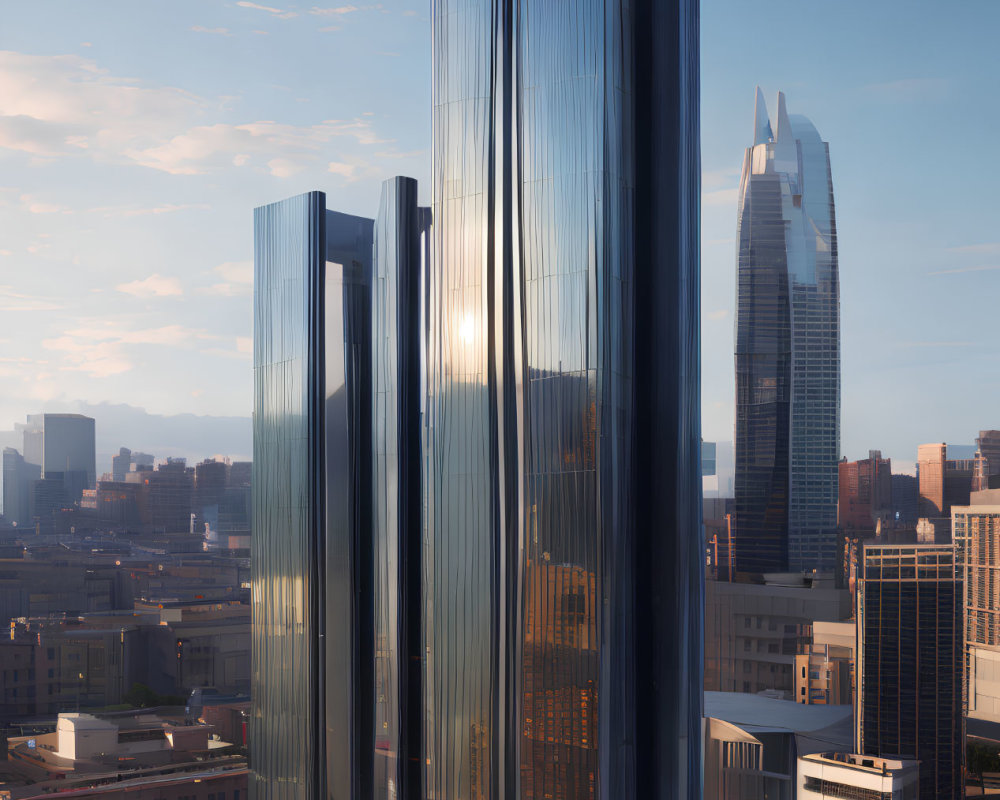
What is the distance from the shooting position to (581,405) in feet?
4.72

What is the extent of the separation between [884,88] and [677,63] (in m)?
1.55

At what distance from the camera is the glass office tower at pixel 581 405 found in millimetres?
1400

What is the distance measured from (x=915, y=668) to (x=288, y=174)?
277 cm

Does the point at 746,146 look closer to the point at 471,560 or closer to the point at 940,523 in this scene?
the point at 940,523

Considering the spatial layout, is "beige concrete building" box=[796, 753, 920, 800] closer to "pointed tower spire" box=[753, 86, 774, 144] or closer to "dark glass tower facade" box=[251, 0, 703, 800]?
"dark glass tower facade" box=[251, 0, 703, 800]

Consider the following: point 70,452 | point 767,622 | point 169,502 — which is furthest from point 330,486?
point 767,622

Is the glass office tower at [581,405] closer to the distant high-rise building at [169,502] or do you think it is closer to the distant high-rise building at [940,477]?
the distant high-rise building at [940,477]

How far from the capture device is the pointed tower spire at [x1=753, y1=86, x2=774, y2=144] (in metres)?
2.28

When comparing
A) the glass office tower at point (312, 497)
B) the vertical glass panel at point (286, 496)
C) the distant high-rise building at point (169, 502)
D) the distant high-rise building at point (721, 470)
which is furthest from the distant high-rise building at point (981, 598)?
the distant high-rise building at point (169, 502)

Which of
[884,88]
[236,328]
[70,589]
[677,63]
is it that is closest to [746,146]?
[884,88]

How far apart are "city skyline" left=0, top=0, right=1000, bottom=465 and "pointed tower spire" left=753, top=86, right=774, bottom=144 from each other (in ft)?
0.13

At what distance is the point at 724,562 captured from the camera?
2.23 meters

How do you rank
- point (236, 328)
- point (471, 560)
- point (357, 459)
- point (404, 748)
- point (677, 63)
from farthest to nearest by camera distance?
point (236, 328)
point (357, 459)
point (404, 748)
point (471, 560)
point (677, 63)

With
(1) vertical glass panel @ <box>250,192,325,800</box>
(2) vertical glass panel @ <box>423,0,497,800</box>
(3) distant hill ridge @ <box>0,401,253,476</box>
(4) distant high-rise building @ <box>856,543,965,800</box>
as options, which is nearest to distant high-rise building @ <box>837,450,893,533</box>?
(4) distant high-rise building @ <box>856,543,965,800</box>
